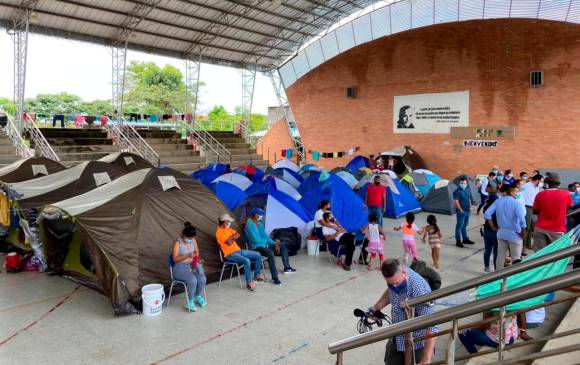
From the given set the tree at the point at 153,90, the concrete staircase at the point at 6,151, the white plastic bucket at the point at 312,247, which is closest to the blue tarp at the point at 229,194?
the white plastic bucket at the point at 312,247

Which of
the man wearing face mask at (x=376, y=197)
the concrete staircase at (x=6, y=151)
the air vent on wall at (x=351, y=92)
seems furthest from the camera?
the air vent on wall at (x=351, y=92)

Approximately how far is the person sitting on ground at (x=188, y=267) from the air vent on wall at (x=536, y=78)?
15.1 metres

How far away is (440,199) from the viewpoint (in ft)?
43.5

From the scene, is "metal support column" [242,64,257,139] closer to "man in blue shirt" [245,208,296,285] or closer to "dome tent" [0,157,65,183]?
"dome tent" [0,157,65,183]

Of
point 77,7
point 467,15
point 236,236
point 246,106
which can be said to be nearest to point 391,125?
point 467,15

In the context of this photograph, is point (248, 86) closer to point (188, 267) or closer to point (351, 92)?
point (351, 92)

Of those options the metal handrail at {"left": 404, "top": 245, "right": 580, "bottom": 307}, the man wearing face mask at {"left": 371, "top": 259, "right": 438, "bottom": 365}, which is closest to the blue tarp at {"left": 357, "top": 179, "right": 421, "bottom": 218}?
the man wearing face mask at {"left": 371, "top": 259, "right": 438, "bottom": 365}

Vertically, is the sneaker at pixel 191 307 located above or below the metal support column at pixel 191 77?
below

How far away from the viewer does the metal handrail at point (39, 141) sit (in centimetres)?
1571

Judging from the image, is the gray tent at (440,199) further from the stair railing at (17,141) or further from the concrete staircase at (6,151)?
the concrete staircase at (6,151)

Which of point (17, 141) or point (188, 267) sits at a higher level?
point (17, 141)

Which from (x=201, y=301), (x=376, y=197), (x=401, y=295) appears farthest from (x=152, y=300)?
(x=376, y=197)

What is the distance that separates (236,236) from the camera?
6.53 meters

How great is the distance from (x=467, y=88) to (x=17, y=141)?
17.1m
